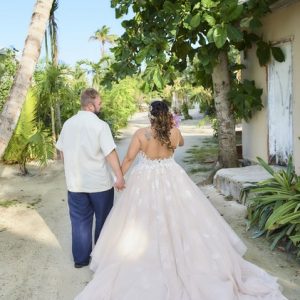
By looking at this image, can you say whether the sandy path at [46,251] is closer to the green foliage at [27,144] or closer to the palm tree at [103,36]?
the green foliage at [27,144]

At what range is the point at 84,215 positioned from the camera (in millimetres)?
4406

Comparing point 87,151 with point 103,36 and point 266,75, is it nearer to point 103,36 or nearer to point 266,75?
point 266,75

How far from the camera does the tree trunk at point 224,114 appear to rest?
814cm

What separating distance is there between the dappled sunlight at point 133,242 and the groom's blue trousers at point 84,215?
534 millimetres

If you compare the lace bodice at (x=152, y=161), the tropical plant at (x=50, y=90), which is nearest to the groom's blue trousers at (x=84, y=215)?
the lace bodice at (x=152, y=161)

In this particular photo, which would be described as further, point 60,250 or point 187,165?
point 187,165

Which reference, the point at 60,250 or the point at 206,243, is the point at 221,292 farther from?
the point at 60,250

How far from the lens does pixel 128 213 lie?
4.08m

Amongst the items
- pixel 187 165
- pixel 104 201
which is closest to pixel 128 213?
pixel 104 201

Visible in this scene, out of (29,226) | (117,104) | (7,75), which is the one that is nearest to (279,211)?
(29,226)

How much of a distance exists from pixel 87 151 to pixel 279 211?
2.28 m

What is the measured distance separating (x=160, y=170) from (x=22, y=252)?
2.12 metres

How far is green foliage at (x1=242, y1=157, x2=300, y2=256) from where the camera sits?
4.55 meters

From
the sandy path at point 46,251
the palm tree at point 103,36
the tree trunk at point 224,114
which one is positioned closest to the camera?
the sandy path at point 46,251
